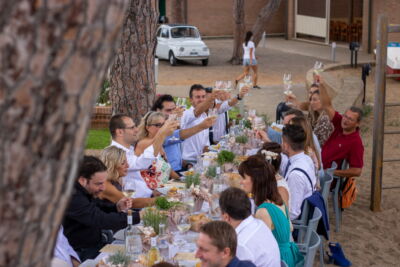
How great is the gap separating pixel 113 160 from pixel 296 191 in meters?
1.67

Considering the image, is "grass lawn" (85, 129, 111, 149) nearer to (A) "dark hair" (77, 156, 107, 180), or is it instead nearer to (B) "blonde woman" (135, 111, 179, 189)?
(B) "blonde woman" (135, 111, 179, 189)

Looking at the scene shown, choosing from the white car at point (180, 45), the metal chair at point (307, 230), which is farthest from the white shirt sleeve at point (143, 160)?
the white car at point (180, 45)

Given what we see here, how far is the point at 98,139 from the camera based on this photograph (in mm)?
12992

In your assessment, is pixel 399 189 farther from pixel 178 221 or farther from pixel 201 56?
pixel 201 56

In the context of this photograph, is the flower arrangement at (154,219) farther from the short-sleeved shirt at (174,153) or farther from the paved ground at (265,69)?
the paved ground at (265,69)

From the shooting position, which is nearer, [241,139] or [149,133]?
[149,133]

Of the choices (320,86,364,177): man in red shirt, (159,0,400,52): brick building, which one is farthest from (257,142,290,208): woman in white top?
(159,0,400,52): brick building

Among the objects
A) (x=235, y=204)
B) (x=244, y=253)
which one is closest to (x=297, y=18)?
(x=235, y=204)

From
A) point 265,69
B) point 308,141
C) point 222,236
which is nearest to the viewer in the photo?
point 222,236

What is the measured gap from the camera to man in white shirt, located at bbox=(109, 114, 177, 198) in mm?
6258

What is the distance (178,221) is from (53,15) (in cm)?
408

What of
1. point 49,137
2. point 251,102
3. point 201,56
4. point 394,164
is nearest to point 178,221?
point 49,137

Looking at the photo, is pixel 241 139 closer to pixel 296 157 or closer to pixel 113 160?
pixel 296 157

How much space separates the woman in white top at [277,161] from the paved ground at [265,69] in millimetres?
8752
